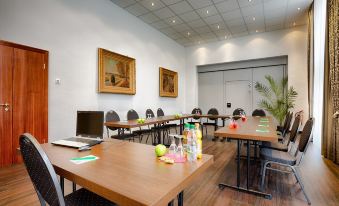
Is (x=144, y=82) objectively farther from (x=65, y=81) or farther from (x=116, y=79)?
(x=65, y=81)

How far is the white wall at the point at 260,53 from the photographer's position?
Result: 6504 millimetres

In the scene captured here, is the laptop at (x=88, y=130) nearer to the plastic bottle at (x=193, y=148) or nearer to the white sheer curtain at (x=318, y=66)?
the plastic bottle at (x=193, y=148)

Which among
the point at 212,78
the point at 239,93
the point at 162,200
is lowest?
the point at 162,200

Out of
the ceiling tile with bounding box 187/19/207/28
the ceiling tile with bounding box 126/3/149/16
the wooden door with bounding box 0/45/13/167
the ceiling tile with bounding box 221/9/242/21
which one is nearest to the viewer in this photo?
the wooden door with bounding box 0/45/13/167

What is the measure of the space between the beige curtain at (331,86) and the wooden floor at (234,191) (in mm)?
397

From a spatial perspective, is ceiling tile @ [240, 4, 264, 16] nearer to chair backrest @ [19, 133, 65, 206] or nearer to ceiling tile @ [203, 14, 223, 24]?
ceiling tile @ [203, 14, 223, 24]

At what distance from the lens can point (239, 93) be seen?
26.8 ft

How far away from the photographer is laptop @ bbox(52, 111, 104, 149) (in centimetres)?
171

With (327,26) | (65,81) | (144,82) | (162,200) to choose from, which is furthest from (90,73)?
(327,26)

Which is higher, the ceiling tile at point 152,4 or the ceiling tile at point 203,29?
the ceiling tile at point 152,4

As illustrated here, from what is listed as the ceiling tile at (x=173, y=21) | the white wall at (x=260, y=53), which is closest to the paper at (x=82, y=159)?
the ceiling tile at (x=173, y=21)

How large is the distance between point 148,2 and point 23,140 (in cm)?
512

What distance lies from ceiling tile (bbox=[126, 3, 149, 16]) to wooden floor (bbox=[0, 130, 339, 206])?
469 centimetres

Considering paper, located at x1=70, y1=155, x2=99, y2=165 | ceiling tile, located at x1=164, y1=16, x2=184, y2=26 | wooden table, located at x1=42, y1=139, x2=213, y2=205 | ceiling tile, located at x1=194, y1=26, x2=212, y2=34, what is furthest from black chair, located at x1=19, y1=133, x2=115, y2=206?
ceiling tile, located at x1=194, y1=26, x2=212, y2=34
